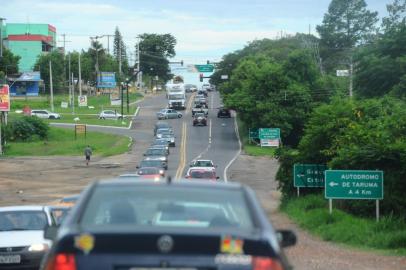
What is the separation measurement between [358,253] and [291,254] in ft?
6.54

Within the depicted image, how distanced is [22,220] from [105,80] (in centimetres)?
14203

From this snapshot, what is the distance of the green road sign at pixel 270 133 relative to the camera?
7618 centimetres

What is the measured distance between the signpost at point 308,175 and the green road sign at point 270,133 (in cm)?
4050

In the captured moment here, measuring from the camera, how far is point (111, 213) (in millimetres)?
6766

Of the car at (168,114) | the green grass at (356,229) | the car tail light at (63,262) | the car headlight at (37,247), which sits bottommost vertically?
the car at (168,114)

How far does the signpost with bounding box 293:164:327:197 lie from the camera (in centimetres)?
3516

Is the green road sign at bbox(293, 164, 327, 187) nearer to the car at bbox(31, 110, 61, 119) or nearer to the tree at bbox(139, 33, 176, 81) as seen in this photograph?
the car at bbox(31, 110, 61, 119)

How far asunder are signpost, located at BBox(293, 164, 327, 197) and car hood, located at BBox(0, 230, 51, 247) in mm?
20933

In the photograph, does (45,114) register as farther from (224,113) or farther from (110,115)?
(224,113)

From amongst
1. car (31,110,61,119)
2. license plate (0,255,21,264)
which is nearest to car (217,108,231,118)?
car (31,110,61,119)

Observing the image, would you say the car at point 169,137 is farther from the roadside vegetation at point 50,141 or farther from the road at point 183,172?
the roadside vegetation at point 50,141

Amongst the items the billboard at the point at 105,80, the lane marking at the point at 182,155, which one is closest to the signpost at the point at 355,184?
the lane marking at the point at 182,155

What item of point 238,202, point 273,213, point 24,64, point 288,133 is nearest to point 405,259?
point 238,202

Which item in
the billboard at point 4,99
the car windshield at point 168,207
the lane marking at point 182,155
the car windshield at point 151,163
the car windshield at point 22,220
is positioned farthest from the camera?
the billboard at point 4,99
